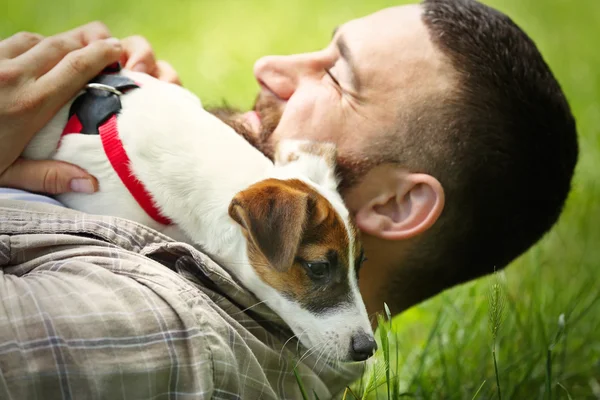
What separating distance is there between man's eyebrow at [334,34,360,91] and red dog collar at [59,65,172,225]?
2.08 feet

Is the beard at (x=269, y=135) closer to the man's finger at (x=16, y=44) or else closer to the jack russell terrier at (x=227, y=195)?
the jack russell terrier at (x=227, y=195)

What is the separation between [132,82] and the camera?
208 centimetres

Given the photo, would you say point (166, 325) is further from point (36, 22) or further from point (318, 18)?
point (318, 18)

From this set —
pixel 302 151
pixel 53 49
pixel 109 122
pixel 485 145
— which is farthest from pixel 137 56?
pixel 485 145

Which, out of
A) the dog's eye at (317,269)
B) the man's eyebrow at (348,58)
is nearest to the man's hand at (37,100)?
the dog's eye at (317,269)

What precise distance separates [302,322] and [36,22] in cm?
320

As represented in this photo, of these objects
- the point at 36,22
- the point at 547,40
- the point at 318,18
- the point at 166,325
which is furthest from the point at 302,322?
the point at 547,40

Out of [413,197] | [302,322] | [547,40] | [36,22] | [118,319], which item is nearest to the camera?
[118,319]

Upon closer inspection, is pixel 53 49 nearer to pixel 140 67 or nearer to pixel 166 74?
pixel 140 67

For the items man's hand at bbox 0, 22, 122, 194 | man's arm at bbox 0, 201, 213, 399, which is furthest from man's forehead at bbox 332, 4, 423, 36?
man's arm at bbox 0, 201, 213, 399

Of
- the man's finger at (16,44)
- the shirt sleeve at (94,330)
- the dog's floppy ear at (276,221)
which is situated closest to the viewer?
the shirt sleeve at (94,330)

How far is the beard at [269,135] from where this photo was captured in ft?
6.75

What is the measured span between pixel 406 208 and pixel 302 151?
36 centimetres

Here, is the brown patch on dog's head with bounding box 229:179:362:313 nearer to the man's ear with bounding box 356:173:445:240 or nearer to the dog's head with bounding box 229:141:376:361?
the dog's head with bounding box 229:141:376:361
